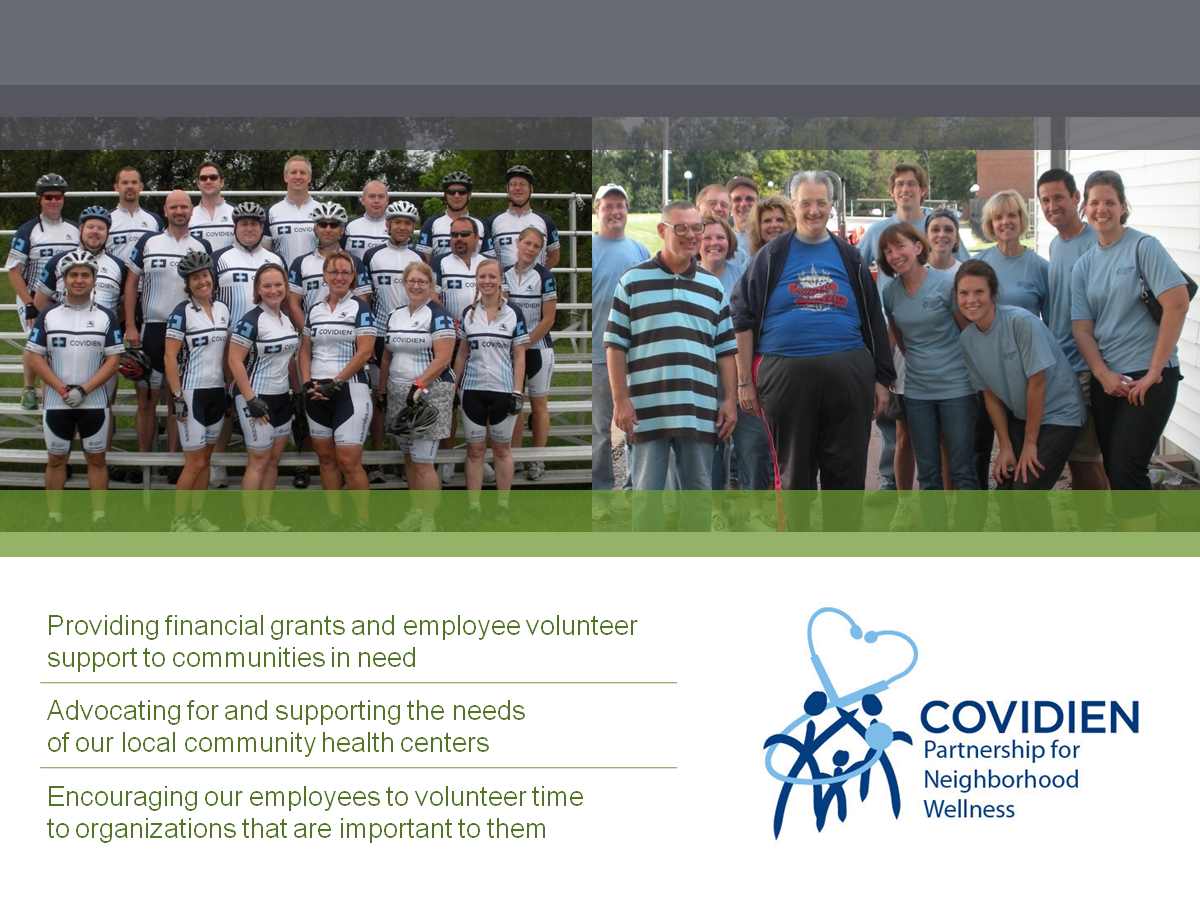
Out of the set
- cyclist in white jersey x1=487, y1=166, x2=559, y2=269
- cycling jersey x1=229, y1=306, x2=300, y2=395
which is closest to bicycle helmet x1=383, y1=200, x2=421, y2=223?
cyclist in white jersey x1=487, y1=166, x2=559, y2=269

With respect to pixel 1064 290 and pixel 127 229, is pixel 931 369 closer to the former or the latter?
pixel 1064 290

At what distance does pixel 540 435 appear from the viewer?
18.4 ft

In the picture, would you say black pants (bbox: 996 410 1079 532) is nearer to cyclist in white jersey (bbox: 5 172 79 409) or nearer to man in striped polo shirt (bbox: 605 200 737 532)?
man in striped polo shirt (bbox: 605 200 737 532)

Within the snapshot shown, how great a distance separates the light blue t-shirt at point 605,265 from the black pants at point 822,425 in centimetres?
55

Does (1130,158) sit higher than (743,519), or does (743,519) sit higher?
(1130,158)

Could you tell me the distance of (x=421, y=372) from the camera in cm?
498

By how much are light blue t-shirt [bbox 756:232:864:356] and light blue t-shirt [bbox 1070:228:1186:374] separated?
76 cm
